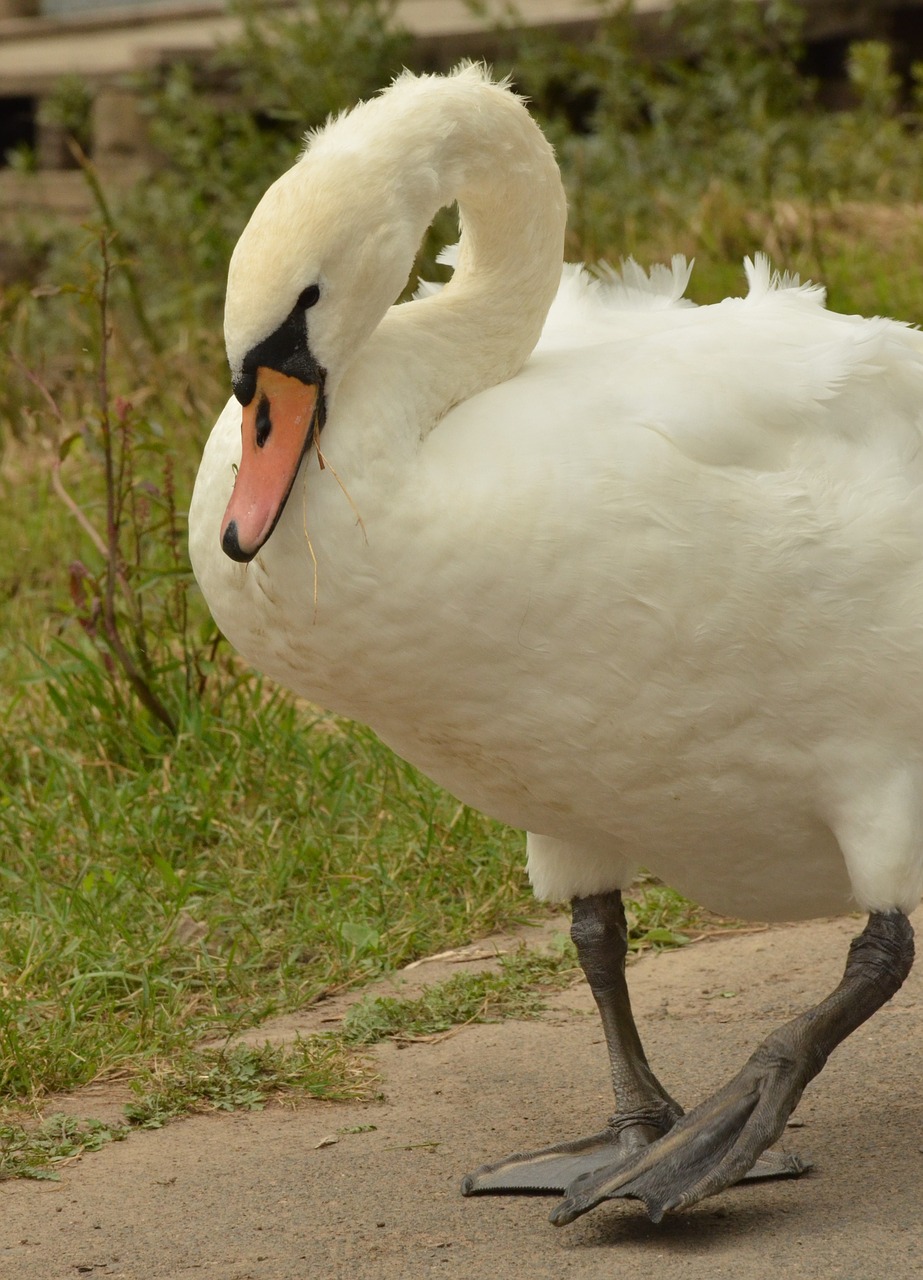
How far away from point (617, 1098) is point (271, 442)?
1.34 m

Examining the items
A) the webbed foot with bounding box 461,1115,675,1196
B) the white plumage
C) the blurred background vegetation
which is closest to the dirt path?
the webbed foot with bounding box 461,1115,675,1196

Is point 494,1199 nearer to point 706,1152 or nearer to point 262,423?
point 706,1152

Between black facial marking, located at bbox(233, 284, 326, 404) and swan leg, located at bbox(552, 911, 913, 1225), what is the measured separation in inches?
49.0

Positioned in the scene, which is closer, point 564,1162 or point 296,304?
point 296,304

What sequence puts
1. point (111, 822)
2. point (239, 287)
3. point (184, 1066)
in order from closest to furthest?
point (239, 287), point (184, 1066), point (111, 822)

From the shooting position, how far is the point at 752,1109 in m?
2.85

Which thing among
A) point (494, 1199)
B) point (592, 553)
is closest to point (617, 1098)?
point (494, 1199)

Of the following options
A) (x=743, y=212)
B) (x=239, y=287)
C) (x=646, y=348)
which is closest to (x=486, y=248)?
(x=646, y=348)

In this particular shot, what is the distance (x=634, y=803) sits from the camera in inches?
110

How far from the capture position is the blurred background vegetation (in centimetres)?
395

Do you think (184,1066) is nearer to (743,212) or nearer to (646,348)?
(646,348)

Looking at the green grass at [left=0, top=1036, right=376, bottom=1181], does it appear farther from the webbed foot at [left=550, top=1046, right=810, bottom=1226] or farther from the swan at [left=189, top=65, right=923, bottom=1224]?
the webbed foot at [left=550, top=1046, right=810, bottom=1226]

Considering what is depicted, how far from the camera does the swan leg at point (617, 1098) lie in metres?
3.04

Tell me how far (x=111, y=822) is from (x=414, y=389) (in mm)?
1997
